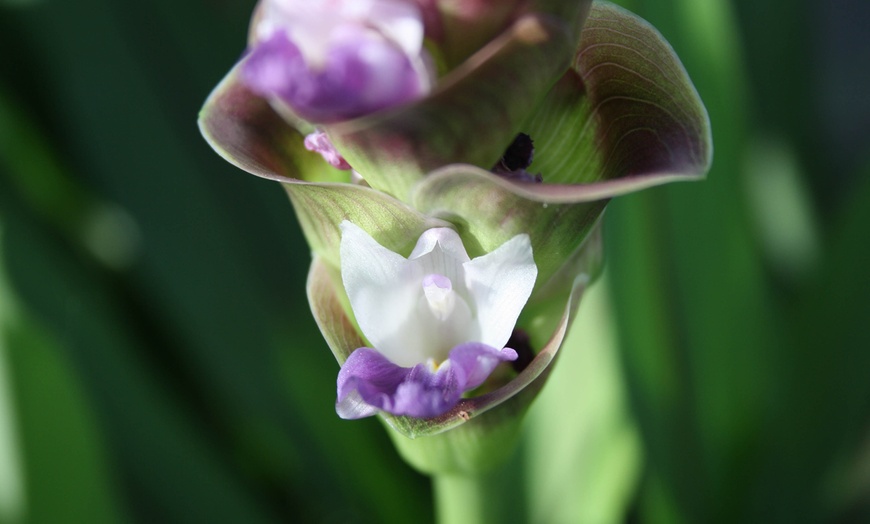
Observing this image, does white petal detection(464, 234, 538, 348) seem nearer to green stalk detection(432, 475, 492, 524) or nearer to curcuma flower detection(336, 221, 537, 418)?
curcuma flower detection(336, 221, 537, 418)

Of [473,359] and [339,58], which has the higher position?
[339,58]

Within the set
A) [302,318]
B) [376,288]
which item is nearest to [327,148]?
[376,288]

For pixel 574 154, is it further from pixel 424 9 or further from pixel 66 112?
pixel 66 112

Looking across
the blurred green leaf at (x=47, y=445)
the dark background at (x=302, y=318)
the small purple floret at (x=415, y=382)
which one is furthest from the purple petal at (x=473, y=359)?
the blurred green leaf at (x=47, y=445)

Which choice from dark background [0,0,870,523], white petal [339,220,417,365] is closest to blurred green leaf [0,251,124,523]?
dark background [0,0,870,523]

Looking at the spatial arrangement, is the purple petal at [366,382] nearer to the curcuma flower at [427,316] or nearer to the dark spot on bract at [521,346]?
the curcuma flower at [427,316]

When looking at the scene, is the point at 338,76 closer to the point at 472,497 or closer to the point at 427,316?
the point at 427,316

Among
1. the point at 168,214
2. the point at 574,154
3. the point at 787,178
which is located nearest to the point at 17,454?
the point at 168,214
